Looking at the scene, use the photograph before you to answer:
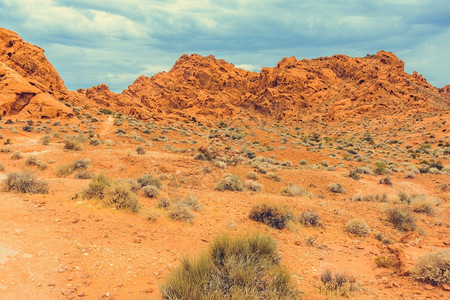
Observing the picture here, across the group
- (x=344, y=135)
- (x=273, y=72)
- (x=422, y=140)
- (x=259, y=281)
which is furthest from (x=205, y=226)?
(x=273, y=72)

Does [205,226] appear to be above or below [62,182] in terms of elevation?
below

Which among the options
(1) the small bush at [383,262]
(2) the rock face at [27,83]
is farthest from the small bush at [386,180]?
(2) the rock face at [27,83]

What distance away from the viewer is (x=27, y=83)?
32469 mm

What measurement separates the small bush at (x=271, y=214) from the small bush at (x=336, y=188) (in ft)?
24.4

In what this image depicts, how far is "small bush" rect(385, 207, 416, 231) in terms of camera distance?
30.9ft

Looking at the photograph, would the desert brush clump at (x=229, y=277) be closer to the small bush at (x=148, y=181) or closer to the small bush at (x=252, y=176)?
the small bush at (x=148, y=181)

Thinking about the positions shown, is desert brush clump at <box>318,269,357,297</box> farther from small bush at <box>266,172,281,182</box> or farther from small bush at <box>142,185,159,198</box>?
small bush at <box>266,172,281,182</box>

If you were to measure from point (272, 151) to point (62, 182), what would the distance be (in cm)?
2086

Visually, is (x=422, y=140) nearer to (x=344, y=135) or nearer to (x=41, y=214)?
(x=344, y=135)

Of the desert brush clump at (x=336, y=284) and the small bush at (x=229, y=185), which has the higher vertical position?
the small bush at (x=229, y=185)

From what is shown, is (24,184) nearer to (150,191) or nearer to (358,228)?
(150,191)

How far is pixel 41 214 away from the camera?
6371 millimetres

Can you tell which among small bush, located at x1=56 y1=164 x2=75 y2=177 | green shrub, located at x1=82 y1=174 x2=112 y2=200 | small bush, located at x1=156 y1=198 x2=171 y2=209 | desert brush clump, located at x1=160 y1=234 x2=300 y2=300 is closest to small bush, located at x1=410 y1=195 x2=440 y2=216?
desert brush clump, located at x1=160 y1=234 x2=300 y2=300

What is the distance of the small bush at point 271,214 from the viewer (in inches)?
329
